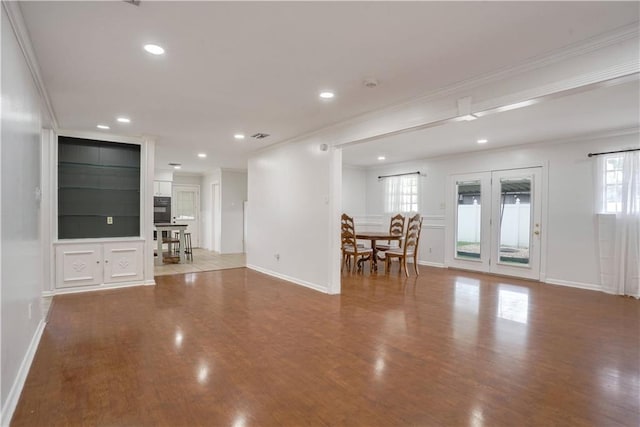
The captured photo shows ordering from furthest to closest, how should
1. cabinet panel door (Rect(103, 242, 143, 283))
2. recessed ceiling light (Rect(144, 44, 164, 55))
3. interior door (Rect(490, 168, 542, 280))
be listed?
interior door (Rect(490, 168, 542, 280))
cabinet panel door (Rect(103, 242, 143, 283))
recessed ceiling light (Rect(144, 44, 164, 55))

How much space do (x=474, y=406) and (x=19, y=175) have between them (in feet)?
11.2

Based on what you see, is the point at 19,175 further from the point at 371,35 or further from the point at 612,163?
the point at 612,163

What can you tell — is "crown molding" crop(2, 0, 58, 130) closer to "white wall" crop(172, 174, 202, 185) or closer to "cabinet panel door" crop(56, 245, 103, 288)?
"cabinet panel door" crop(56, 245, 103, 288)

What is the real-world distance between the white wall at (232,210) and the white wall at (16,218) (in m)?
6.53

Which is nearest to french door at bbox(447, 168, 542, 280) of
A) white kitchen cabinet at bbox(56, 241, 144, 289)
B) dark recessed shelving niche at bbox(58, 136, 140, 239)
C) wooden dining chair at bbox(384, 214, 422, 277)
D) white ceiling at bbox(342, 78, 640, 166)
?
white ceiling at bbox(342, 78, 640, 166)

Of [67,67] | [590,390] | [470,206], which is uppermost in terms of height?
[67,67]

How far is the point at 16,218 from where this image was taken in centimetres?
222

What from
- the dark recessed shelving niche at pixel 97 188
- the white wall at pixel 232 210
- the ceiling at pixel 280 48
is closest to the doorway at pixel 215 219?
the white wall at pixel 232 210

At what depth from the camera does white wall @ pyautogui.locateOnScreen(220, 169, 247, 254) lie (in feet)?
31.4

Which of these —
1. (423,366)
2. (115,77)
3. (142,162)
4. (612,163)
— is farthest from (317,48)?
(612,163)

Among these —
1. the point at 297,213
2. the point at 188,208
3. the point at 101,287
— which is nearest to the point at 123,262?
the point at 101,287

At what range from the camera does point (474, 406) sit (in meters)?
2.10

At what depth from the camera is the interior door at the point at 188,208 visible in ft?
35.4

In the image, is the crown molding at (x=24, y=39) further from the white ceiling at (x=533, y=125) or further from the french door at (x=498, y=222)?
the french door at (x=498, y=222)
